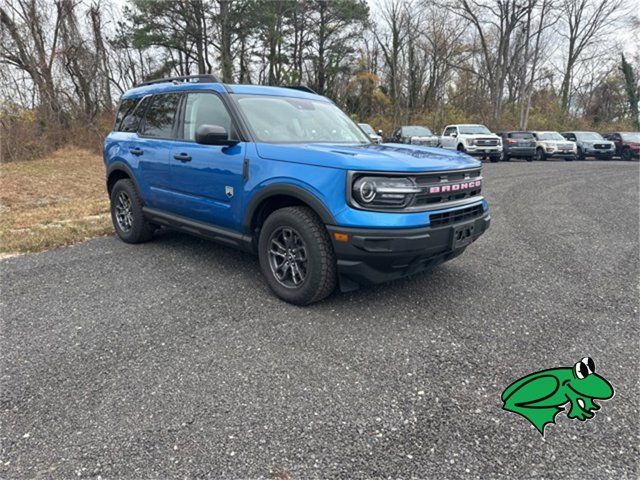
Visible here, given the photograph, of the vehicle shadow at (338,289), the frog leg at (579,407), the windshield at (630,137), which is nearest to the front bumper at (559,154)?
the windshield at (630,137)

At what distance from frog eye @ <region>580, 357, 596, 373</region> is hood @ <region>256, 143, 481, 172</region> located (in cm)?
164

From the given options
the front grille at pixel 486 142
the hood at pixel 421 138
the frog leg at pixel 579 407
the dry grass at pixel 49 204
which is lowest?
the frog leg at pixel 579 407

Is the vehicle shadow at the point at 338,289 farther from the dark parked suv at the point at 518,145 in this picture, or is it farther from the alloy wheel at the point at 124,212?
the dark parked suv at the point at 518,145

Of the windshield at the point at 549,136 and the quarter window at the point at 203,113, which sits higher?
the windshield at the point at 549,136

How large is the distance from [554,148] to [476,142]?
5389 mm

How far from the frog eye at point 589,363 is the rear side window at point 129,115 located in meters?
5.07

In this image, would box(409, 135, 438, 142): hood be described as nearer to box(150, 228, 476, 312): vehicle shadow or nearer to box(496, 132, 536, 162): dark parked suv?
box(496, 132, 536, 162): dark parked suv

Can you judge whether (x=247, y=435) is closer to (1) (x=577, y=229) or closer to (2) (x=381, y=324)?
(2) (x=381, y=324)

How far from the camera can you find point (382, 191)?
309cm

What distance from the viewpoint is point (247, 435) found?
2.14 m

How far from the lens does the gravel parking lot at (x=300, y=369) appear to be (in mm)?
2002

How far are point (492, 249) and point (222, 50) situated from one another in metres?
24.3

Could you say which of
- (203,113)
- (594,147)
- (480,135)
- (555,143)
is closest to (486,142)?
(480,135)

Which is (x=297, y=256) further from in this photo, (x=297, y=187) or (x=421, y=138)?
(x=421, y=138)
